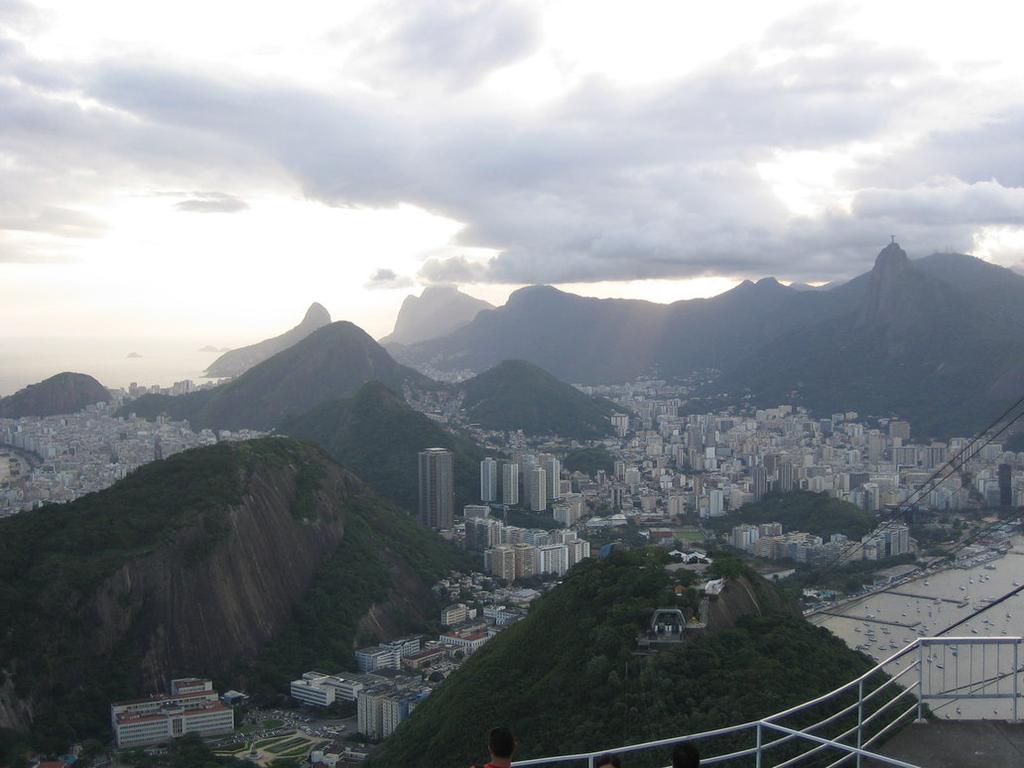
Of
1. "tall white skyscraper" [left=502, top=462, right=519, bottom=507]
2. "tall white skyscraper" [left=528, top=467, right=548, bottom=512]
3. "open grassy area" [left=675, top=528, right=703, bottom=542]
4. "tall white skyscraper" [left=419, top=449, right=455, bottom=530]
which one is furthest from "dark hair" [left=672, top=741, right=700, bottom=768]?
"tall white skyscraper" [left=528, top=467, right=548, bottom=512]

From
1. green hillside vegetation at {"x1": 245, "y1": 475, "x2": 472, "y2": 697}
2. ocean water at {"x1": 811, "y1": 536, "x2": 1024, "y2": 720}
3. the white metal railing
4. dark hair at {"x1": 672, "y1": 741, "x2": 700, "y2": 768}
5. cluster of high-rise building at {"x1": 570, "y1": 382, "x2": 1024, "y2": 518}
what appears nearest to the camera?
dark hair at {"x1": 672, "y1": 741, "x2": 700, "y2": 768}

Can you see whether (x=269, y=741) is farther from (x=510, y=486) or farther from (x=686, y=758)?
(x=510, y=486)

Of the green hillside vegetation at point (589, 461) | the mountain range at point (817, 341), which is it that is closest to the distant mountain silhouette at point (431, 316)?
the mountain range at point (817, 341)

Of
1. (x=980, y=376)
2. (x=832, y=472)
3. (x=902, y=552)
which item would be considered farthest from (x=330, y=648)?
(x=980, y=376)

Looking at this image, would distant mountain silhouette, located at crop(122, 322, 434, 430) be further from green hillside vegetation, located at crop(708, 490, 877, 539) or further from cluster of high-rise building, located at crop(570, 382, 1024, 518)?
green hillside vegetation, located at crop(708, 490, 877, 539)

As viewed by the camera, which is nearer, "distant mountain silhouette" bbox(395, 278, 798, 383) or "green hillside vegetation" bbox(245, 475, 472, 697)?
"green hillside vegetation" bbox(245, 475, 472, 697)

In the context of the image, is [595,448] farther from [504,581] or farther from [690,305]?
[690,305]

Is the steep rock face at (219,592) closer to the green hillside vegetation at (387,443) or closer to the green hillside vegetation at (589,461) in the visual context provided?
the green hillside vegetation at (387,443)
